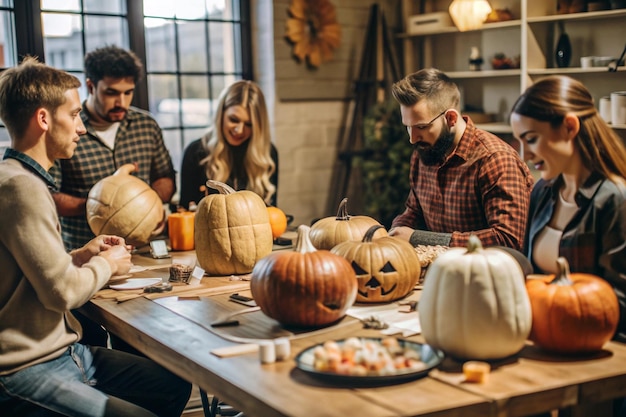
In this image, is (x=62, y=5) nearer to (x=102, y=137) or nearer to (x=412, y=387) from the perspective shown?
(x=102, y=137)

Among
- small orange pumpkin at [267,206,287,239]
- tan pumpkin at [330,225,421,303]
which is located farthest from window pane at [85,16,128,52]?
tan pumpkin at [330,225,421,303]

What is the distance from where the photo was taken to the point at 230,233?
2.53 meters

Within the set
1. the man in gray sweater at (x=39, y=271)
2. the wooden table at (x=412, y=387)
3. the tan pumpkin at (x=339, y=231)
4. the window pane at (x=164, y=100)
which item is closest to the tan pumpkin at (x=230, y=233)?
the tan pumpkin at (x=339, y=231)

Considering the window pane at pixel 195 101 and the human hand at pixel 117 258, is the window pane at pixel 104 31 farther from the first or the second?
the human hand at pixel 117 258

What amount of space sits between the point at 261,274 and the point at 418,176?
125cm

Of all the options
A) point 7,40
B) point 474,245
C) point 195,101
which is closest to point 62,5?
point 7,40

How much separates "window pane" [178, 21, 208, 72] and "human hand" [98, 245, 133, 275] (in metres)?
2.85

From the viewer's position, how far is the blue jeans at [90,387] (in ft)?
6.41

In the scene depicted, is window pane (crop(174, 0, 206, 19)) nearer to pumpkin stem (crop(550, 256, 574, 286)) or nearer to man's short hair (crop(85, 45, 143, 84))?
man's short hair (crop(85, 45, 143, 84))

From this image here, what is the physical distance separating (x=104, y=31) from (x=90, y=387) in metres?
3.15

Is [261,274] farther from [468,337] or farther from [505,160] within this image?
[505,160]

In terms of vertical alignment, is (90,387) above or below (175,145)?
below

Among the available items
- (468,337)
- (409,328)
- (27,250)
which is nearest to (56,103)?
(27,250)

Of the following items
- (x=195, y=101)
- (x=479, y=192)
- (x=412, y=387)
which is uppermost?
(x=195, y=101)
